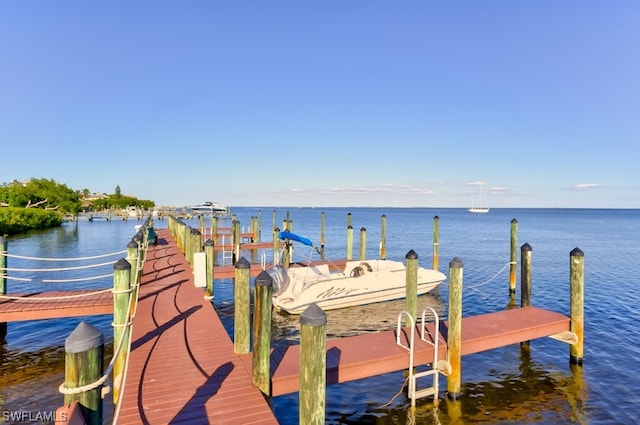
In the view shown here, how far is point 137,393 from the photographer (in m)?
5.68

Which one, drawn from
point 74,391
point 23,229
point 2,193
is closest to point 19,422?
point 74,391

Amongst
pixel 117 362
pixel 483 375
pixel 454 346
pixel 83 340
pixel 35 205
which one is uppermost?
pixel 35 205

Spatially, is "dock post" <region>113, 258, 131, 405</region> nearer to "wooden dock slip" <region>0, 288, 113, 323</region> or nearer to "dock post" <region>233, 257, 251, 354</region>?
"dock post" <region>233, 257, 251, 354</region>

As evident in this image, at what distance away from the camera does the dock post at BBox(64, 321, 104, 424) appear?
271 centimetres

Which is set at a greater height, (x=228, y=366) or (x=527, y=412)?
(x=228, y=366)

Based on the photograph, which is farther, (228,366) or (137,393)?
(228,366)

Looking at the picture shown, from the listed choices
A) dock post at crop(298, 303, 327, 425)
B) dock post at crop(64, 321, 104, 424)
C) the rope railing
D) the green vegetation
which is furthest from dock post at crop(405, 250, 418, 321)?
the green vegetation

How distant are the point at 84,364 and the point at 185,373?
3936 millimetres

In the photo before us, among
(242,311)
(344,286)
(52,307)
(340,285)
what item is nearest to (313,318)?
(242,311)

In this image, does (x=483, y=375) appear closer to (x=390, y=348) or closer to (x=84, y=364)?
(x=390, y=348)

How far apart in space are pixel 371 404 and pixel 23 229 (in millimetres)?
58631

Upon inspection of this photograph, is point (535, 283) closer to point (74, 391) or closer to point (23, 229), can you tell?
point (74, 391)

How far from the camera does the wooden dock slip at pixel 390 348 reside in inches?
265

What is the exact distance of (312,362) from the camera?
469cm
